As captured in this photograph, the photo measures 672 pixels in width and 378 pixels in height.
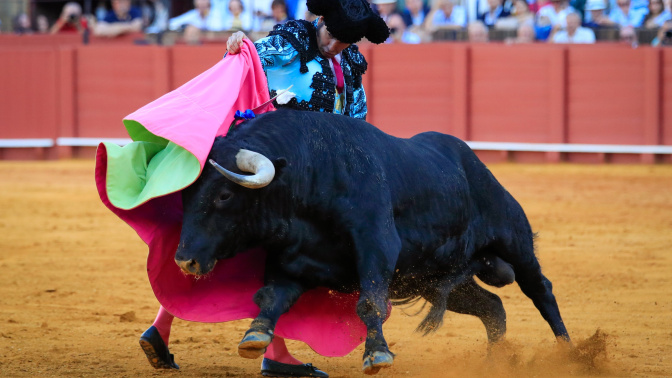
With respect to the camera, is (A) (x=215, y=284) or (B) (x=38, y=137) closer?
(A) (x=215, y=284)

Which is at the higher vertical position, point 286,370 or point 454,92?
point 454,92

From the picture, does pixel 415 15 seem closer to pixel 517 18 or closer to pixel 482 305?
pixel 517 18

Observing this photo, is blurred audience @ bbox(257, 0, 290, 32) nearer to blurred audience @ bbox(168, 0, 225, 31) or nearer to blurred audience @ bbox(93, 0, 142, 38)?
blurred audience @ bbox(168, 0, 225, 31)

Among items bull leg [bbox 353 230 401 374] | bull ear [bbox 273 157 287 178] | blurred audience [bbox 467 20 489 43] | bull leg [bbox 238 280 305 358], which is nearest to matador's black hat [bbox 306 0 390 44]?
bull ear [bbox 273 157 287 178]

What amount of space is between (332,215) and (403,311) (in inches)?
66.3

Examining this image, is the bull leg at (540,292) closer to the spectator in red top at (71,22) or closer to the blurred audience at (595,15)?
the blurred audience at (595,15)

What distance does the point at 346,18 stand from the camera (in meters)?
3.02

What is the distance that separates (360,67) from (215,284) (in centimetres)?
96

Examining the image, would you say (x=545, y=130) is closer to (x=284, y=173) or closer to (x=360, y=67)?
(x=360, y=67)

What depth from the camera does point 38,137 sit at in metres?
11.5

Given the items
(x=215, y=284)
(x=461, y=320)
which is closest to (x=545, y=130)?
(x=461, y=320)

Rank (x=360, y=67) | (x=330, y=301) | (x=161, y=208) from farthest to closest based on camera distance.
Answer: (x=360, y=67) < (x=330, y=301) < (x=161, y=208)

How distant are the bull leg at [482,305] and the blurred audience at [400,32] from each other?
7.30 metres

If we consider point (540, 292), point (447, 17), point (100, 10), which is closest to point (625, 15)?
point (447, 17)
